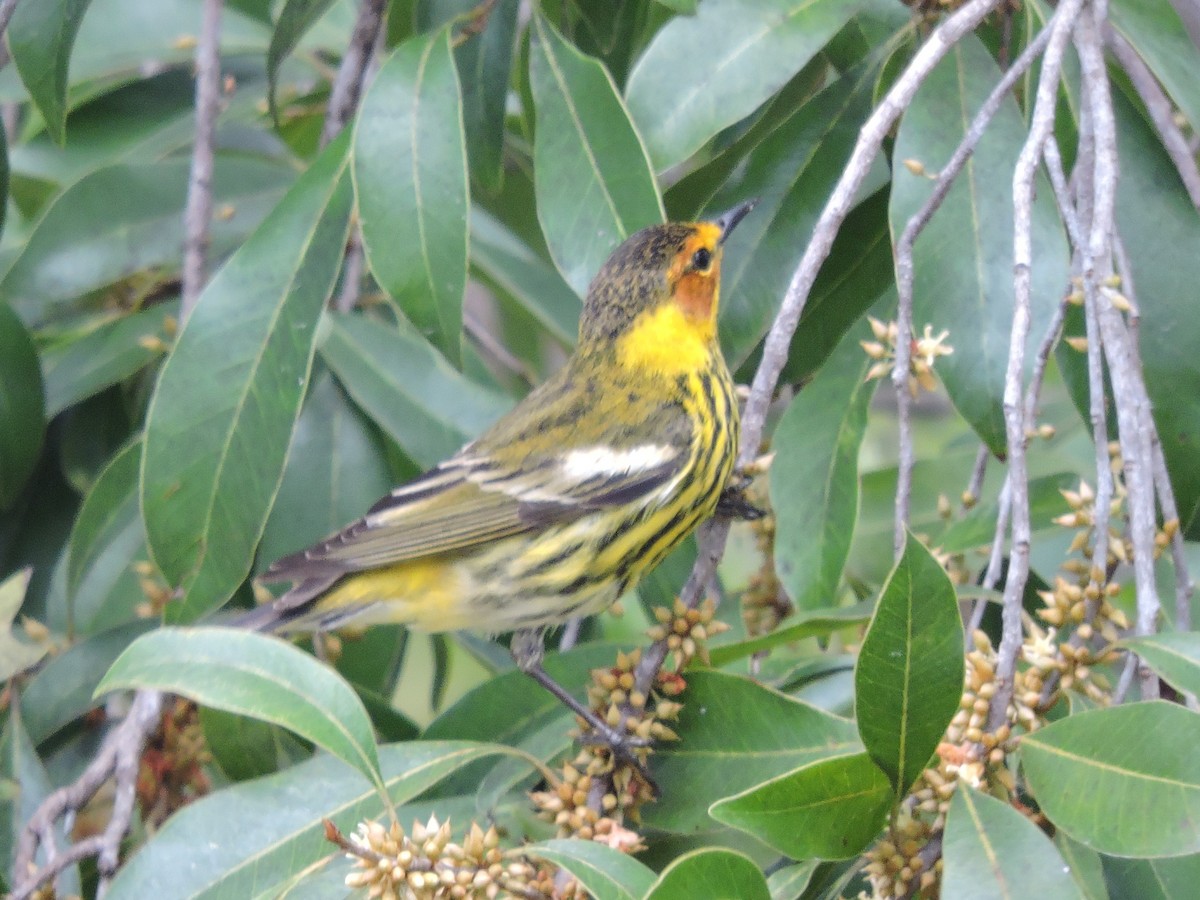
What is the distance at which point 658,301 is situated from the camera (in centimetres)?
299

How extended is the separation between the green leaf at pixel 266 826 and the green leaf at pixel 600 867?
1.49 ft

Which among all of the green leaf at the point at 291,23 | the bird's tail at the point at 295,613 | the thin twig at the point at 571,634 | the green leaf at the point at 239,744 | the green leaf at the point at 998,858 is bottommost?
the thin twig at the point at 571,634

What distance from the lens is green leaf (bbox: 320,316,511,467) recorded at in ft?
9.89

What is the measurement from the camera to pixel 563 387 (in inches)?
120

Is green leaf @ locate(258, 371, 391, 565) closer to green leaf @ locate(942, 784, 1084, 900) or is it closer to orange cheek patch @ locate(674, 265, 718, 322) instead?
orange cheek patch @ locate(674, 265, 718, 322)

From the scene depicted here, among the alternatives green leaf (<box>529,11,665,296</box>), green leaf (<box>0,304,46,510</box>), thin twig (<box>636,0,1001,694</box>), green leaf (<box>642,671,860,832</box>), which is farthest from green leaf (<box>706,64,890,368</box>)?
green leaf (<box>0,304,46,510</box>)

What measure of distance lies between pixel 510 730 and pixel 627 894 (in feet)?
3.39

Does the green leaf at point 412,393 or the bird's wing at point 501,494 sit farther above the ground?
the green leaf at point 412,393

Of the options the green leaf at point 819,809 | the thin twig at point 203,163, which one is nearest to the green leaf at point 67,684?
the thin twig at point 203,163

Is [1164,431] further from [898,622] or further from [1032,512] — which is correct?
[898,622]

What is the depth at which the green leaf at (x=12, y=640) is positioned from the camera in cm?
248

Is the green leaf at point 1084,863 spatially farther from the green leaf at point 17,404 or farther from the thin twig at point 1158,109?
the green leaf at point 17,404

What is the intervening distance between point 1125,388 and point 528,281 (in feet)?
5.99

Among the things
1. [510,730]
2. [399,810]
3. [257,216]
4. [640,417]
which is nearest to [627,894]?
[399,810]
